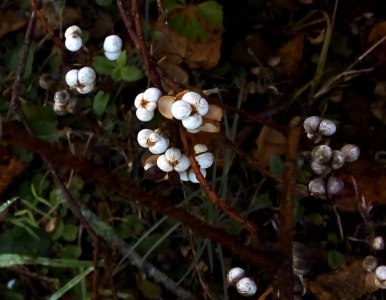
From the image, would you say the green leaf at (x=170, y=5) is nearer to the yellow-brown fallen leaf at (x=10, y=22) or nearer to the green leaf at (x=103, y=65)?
the green leaf at (x=103, y=65)

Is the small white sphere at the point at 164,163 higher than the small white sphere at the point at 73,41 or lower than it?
lower

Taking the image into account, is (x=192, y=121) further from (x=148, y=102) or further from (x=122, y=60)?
(x=122, y=60)

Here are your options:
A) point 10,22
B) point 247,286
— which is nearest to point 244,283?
point 247,286

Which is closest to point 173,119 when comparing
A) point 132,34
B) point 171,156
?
point 171,156

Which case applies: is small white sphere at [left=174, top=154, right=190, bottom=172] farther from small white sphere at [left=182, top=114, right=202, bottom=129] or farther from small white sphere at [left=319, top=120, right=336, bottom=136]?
small white sphere at [left=319, top=120, right=336, bottom=136]

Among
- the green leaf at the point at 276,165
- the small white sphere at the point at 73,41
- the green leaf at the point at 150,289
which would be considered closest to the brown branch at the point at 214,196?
the small white sphere at the point at 73,41

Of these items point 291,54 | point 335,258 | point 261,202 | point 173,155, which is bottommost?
point 335,258

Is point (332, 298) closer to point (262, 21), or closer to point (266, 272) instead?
point (266, 272)
